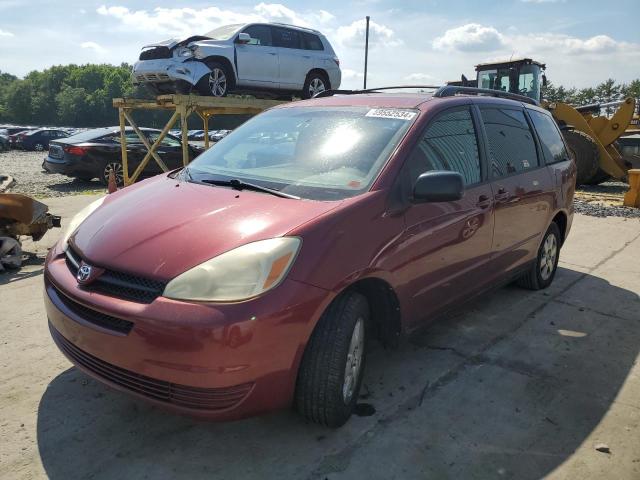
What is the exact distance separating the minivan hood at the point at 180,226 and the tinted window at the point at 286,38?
8340 mm

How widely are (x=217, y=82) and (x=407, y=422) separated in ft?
27.1

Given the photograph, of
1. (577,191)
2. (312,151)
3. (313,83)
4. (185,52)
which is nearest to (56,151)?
(185,52)

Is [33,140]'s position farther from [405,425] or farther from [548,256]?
[405,425]

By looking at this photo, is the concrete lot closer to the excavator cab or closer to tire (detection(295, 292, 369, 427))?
tire (detection(295, 292, 369, 427))

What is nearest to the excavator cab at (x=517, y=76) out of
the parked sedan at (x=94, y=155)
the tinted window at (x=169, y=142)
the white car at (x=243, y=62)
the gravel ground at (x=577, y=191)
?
the gravel ground at (x=577, y=191)

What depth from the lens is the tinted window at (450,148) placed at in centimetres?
309

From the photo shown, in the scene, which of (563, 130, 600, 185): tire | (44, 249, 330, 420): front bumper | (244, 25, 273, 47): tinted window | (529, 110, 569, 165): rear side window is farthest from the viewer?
(563, 130, 600, 185): tire

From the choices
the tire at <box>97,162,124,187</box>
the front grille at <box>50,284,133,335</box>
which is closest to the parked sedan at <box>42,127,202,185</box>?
the tire at <box>97,162,124,187</box>

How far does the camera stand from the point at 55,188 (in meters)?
12.9

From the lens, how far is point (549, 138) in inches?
193

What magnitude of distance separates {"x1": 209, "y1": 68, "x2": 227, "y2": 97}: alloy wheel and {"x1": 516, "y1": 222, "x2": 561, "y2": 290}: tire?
678cm

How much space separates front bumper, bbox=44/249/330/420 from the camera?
2.13m

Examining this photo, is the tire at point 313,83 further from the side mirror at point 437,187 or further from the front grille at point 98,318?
the front grille at point 98,318

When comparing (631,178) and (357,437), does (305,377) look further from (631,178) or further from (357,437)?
(631,178)
